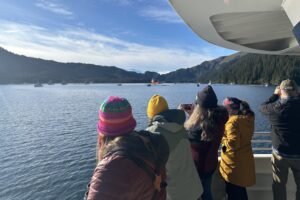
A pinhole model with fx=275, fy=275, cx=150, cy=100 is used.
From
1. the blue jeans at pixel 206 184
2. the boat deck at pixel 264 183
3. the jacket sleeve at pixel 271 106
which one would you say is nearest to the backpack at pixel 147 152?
the blue jeans at pixel 206 184

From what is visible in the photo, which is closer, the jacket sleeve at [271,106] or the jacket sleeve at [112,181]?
the jacket sleeve at [112,181]

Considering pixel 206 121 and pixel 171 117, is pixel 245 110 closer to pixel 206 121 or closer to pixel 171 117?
pixel 206 121

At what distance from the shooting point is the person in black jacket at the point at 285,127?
342cm

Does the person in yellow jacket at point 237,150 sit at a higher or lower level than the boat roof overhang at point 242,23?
lower

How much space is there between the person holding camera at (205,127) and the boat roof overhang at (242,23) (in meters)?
1.24

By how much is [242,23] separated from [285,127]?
2.08m

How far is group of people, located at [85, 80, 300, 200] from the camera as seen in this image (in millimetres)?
1428

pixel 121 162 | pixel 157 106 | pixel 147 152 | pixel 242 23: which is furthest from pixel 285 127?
pixel 121 162

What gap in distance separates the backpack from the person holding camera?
4.49ft

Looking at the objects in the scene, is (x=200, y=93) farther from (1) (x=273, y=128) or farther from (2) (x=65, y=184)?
(2) (x=65, y=184)

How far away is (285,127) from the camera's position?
11.5 feet

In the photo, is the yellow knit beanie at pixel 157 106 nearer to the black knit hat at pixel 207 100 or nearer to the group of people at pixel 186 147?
the group of people at pixel 186 147

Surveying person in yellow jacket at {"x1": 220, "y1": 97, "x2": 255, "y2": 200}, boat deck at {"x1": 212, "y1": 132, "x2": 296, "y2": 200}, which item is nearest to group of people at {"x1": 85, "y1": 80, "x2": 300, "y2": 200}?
person in yellow jacket at {"x1": 220, "y1": 97, "x2": 255, "y2": 200}

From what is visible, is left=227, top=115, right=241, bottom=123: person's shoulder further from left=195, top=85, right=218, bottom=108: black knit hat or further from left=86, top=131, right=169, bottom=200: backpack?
left=86, top=131, right=169, bottom=200: backpack
